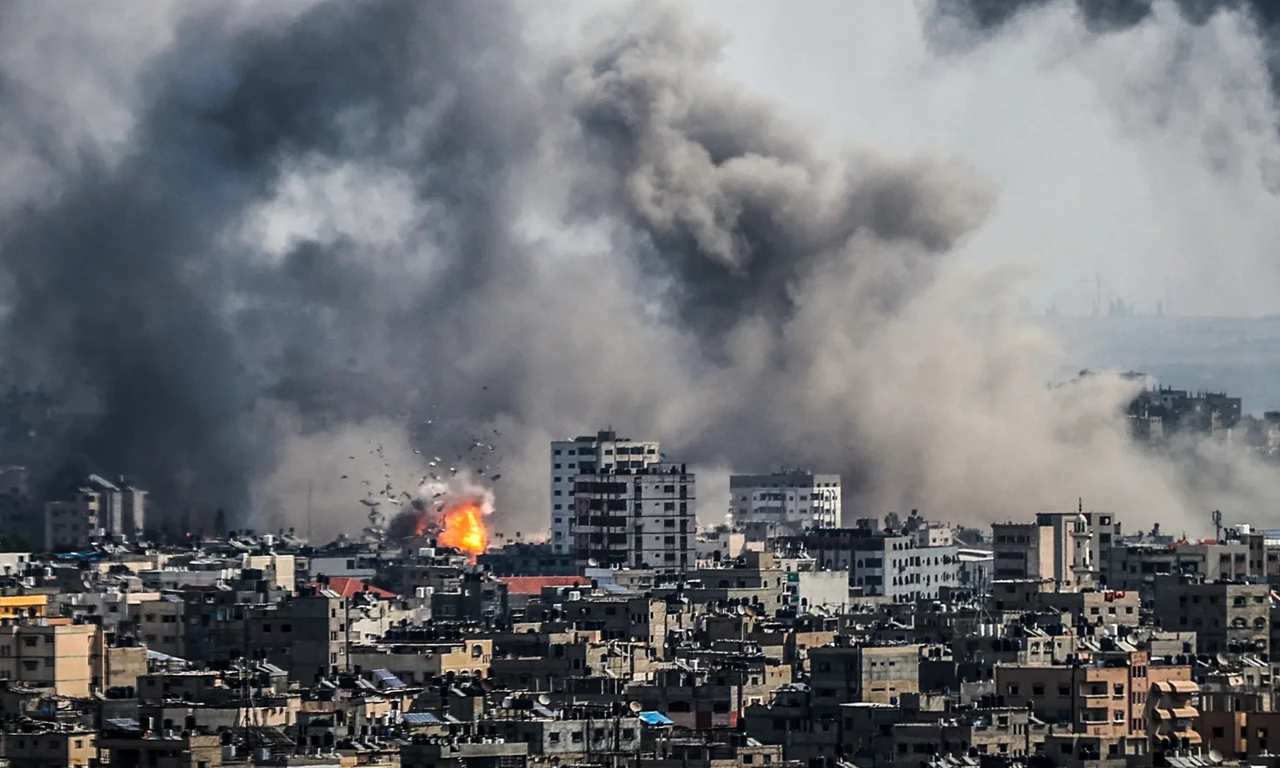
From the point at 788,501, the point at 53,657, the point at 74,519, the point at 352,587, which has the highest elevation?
the point at 788,501

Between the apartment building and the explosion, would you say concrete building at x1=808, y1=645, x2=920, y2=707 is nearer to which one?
the apartment building

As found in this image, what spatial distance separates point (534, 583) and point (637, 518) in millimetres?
8128

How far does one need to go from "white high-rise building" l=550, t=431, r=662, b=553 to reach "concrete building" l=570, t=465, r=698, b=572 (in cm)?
757

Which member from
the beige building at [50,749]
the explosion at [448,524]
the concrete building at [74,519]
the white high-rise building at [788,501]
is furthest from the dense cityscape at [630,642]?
the white high-rise building at [788,501]

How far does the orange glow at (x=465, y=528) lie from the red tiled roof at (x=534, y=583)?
15896 millimetres

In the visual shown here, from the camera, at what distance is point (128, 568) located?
3383 inches

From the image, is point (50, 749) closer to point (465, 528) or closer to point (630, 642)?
point (630, 642)

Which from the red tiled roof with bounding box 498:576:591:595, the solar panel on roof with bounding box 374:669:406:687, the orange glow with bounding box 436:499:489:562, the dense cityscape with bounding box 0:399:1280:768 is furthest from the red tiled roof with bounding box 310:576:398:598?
the solar panel on roof with bounding box 374:669:406:687

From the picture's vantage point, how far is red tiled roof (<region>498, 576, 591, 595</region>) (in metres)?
90.4

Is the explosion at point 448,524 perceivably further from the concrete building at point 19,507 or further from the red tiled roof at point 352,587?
the red tiled roof at point 352,587

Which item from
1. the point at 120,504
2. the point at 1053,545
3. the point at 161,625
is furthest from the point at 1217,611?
the point at 120,504

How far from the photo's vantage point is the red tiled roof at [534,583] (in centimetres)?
9041

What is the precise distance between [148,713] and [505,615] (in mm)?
28467

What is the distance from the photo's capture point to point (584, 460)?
4375 inches
